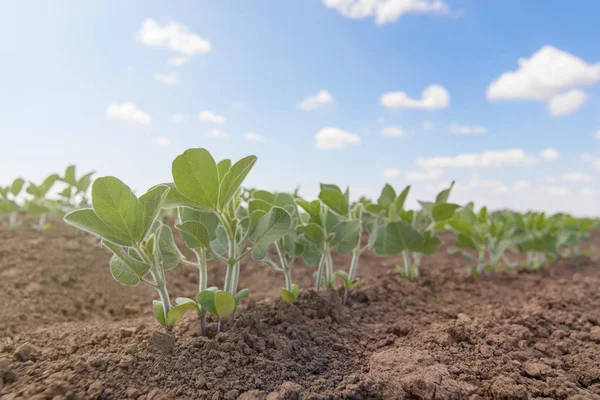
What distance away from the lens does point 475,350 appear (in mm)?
1835

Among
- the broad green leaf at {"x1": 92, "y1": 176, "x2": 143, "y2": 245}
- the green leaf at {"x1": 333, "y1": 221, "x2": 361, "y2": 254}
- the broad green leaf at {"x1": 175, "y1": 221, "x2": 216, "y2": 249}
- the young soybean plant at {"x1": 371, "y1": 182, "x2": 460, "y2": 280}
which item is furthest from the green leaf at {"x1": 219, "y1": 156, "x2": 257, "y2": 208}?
the young soybean plant at {"x1": 371, "y1": 182, "x2": 460, "y2": 280}

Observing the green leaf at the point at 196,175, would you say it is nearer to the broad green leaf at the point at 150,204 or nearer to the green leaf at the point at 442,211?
the broad green leaf at the point at 150,204

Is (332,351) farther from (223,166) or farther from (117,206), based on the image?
(117,206)

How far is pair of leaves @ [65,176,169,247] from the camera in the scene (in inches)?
59.9

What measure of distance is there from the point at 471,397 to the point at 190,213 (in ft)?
4.24

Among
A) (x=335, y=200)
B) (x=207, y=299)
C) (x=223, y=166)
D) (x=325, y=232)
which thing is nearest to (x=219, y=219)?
(x=223, y=166)

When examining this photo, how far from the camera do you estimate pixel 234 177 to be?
163 centimetres

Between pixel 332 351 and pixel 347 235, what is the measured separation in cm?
65

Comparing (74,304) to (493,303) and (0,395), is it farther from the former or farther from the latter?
(493,303)

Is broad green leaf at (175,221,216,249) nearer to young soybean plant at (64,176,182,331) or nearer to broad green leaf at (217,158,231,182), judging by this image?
young soybean plant at (64,176,182,331)

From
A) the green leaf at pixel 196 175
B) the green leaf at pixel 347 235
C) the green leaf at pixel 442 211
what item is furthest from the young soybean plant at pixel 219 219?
the green leaf at pixel 442 211

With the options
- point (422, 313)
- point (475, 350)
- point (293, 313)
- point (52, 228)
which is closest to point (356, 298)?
point (422, 313)

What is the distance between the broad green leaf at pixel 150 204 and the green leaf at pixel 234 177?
0.68 feet

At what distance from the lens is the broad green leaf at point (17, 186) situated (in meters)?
4.62
